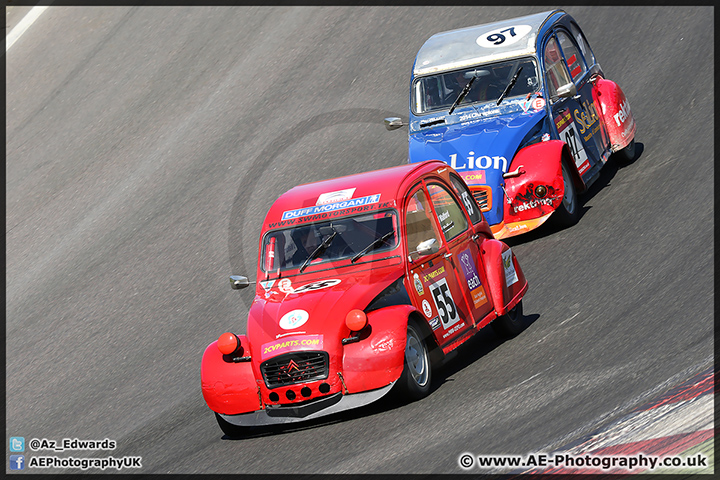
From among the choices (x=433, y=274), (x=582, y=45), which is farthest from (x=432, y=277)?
(x=582, y=45)

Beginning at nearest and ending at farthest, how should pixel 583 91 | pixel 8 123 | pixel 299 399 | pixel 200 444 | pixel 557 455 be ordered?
pixel 557 455 < pixel 299 399 < pixel 200 444 < pixel 583 91 < pixel 8 123

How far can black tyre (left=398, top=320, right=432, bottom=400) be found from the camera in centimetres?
735

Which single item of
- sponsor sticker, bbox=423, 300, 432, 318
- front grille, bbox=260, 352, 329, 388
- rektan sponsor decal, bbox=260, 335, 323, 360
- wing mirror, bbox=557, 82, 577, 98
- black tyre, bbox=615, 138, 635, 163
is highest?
rektan sponsor decal, bbox=260, 335, 323, 360

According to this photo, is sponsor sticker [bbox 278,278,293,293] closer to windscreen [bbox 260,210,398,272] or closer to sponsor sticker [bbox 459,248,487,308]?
windscreen [bbox 260,210,398,272]

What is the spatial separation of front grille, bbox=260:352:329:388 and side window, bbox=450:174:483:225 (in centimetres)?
252

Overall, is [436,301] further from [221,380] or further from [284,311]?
[221,380]

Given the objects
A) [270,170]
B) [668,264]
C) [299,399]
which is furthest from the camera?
[270,170]

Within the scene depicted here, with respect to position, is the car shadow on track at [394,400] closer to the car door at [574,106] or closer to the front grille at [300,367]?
the front grille at [300,367]

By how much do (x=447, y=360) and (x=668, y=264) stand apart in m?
2.83

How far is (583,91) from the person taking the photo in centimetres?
1267

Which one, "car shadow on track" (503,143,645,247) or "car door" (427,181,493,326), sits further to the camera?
"car shadow on track" (503,143,645,247)

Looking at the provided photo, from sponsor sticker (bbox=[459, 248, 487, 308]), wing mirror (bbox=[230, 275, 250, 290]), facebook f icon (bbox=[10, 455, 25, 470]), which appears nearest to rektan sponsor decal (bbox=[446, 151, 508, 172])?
sponsor sticker (bbox=[459, 248, 487, 308])

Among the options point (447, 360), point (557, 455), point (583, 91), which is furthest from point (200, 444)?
point (583, 91)

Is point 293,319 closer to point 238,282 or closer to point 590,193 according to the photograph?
point 238,282
